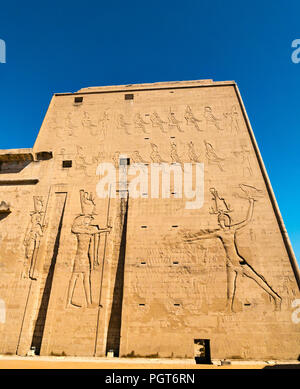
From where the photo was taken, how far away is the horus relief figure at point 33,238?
8.96 metres

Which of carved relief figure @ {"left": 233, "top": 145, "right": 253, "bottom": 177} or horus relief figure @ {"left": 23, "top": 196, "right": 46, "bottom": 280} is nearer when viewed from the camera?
horus relief figure @ {"left": 23, "top": 196, "right": 46, "bottom": 280}

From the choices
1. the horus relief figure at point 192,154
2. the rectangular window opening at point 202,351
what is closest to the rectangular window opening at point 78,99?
the horus relief figure at point 192,154

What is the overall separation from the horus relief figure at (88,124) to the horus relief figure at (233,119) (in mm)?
6571

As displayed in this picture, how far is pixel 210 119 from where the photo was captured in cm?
1148

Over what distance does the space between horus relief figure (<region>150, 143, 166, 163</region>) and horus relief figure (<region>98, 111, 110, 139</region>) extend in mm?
2529

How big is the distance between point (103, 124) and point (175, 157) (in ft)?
13.9

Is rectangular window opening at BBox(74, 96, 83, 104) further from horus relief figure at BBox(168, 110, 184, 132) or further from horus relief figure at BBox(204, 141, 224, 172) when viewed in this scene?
horus relief figure at BBox(204, 141, 224, 172)

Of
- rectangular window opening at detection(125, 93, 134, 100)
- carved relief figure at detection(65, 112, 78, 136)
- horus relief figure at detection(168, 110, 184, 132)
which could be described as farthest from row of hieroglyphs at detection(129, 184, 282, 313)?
carved relief figure at detection(65, 112, 78, 136)

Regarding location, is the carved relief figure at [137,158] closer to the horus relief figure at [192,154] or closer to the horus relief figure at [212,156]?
the horus relief figure at [192,154]

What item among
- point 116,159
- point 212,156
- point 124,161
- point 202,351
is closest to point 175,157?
point 212,156

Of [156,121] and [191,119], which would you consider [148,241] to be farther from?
[191,119]

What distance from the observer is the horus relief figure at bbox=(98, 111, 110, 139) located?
459 inches
